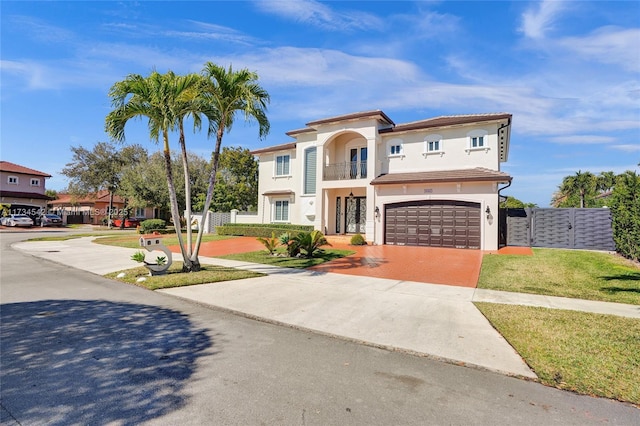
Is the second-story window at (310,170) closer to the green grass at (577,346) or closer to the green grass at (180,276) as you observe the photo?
the green grass at (180,276)

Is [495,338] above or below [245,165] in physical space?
below

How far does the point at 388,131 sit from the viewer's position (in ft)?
66.2

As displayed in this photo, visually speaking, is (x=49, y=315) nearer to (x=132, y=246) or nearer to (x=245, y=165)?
(x=132, y=246)

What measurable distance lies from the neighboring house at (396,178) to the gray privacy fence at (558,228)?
7.29 feet

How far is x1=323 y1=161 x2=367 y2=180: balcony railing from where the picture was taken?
2139 centimetres

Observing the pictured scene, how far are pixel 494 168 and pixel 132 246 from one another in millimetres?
20535

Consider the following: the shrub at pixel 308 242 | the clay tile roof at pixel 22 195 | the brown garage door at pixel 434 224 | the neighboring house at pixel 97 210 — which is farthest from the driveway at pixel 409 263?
the clay tile roof at pixel 22 195

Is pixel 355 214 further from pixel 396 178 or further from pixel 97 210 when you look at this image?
pixel 97 210

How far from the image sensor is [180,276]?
394 inches

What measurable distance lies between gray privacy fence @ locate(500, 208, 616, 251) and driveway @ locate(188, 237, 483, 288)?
3576 millimetres

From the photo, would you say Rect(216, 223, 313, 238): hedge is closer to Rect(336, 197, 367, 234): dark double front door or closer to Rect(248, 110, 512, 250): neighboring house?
Rect(248, 110, 512, 250): neighboring house

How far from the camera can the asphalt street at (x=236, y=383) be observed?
3.19 metres

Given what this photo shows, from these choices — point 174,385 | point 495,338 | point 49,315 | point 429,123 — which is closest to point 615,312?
point 495,338

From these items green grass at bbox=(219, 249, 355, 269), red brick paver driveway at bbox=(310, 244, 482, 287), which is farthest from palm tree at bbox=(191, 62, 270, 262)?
red brick paver driveway at bbox=(310, 244, 482, 287)
